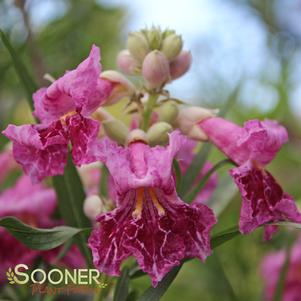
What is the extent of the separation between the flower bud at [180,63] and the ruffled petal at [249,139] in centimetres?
9

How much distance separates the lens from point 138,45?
848 mm

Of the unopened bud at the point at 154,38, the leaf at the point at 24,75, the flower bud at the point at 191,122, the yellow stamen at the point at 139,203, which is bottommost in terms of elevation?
the yellow stamen at the point at 139,203

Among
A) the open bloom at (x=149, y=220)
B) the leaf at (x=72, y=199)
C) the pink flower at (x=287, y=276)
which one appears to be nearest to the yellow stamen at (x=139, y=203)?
the open bloom at (x=149, y=220)

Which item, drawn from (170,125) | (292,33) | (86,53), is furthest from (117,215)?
(292,33)

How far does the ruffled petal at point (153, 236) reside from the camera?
66 cm

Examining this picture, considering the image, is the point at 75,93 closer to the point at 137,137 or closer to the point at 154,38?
the point at 137,137

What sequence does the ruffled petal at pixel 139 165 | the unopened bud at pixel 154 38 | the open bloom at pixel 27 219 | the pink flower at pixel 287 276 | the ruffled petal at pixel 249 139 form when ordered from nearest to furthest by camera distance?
the ruffled petal at pixel 139 165 < the ruffled petal at pixel 249 139 < the unopened bud at pixel 154 38 < the open bloom at pixel 27 219 < the pink flower at pixel 287 276

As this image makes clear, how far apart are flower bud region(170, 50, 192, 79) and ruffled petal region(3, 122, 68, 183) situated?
0.72ft

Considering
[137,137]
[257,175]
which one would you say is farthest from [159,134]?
[257,175]

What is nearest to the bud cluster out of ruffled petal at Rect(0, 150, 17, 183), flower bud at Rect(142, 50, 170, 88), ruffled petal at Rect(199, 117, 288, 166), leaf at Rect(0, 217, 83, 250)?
flower bud at Rect(142, 50, 170, 88)

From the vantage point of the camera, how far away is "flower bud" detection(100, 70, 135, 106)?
0.82 meters

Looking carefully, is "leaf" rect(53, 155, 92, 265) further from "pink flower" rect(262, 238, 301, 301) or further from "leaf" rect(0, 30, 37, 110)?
"pink flower" rect(262, 238, 301, 301)

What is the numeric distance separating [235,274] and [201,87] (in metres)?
0.88

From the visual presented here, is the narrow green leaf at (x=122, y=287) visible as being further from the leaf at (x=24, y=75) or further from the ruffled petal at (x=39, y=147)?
the leaf at (x=24, y=75)
